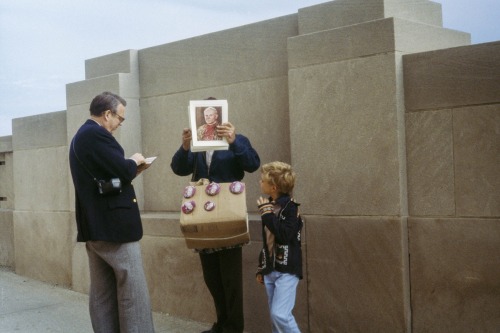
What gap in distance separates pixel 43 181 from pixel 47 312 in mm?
2029

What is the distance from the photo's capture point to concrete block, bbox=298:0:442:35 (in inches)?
202

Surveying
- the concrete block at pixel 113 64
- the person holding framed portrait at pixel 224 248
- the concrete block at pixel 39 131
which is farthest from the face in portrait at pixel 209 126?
the concrete block at pixel 39 131

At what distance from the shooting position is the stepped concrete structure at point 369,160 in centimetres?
461

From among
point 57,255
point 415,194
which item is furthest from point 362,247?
point 57,255

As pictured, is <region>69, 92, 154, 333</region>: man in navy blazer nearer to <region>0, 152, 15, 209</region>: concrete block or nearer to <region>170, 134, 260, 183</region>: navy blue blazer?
<region>170, 134, 260, 183</region>: navy blue blazer

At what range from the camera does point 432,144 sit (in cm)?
480

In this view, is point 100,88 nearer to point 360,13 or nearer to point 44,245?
point 44,245

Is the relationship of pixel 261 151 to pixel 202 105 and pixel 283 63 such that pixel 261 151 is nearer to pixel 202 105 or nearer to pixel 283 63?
pixel 283 63

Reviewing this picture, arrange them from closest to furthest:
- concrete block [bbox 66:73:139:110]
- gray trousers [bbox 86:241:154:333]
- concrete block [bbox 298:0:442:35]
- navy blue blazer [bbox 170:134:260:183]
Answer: gray trousers [bbox 86:241:154:333], navy blue blazer [bbox 170:134:260:183], concrete block [bbox 298:0:442:35], concrete block [bbox 66:73:139:110]

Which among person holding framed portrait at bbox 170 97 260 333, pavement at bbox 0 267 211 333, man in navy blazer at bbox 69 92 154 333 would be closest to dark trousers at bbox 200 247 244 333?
person holding framed portrait at bbox 170 97 260 333

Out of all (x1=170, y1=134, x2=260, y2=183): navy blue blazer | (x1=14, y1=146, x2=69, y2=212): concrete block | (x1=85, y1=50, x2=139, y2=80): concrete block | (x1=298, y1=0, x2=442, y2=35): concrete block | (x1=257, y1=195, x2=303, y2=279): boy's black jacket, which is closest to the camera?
(x1=257, y1=195, x2=303, y2=279): boy's black jacket

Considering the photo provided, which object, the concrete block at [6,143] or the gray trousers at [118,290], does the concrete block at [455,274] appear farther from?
the concrete block at [6,143]

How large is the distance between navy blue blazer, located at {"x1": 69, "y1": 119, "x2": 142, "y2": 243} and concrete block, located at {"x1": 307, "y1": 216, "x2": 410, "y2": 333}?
57.7 inches

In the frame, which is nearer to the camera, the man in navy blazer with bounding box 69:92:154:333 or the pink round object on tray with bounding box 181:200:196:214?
the man in navy blazer with bounding box 69:92:154:333
